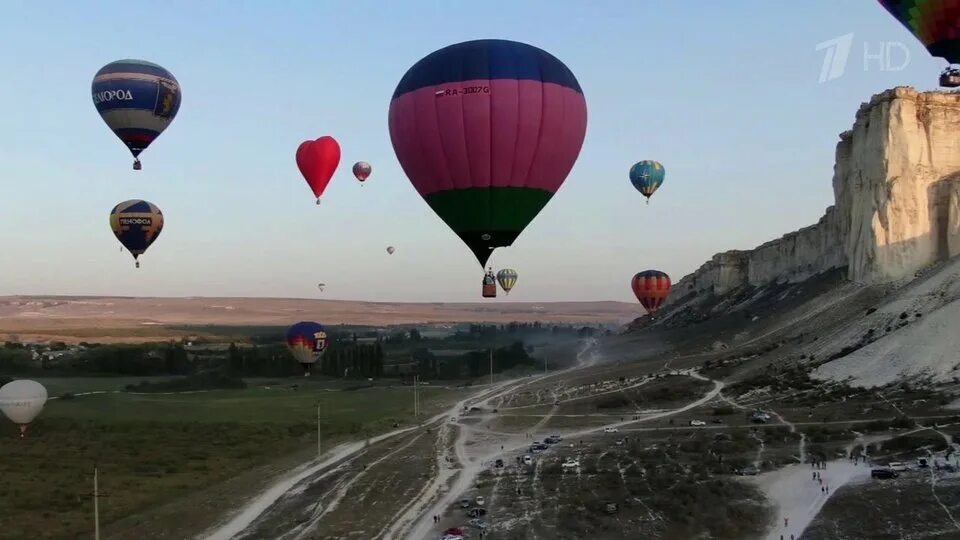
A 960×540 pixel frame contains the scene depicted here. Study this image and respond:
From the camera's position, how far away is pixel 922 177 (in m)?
98.5

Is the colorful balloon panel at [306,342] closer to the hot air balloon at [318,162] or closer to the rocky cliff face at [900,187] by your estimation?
the hot air balloon at [318,162]

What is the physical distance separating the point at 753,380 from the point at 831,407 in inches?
640

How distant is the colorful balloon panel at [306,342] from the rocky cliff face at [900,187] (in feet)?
194

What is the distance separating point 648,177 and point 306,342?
34.8 meters

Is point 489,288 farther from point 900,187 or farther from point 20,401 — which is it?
point 900,187

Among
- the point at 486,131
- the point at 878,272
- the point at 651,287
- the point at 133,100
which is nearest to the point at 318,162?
the point at 133,100

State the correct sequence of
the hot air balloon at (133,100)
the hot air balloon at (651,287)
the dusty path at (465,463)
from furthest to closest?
1. the hot air balloon at (651,287)
2. the hot air balloon at (133,100)
3. the dusty path at (465,463)

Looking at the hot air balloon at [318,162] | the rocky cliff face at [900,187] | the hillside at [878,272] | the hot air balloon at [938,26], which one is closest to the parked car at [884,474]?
the hot air balloon at [938,26]

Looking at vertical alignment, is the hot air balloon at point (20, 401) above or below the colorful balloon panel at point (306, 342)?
below

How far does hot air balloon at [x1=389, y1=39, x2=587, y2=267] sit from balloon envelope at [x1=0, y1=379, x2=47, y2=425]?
36051 millimetres

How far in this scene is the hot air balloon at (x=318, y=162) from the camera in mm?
61469

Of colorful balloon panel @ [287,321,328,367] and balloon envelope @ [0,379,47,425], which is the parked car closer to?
balloon envelope @ [0,379,47,425]

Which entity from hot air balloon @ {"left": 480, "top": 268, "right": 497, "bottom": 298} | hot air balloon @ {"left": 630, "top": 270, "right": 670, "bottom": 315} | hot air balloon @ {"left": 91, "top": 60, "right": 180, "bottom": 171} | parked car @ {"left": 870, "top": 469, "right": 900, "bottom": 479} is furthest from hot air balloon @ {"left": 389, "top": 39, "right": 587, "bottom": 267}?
hot air balloon @ {"left": 630, "top": 270, "right": 670, "bottom": 315}

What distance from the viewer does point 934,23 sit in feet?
162
